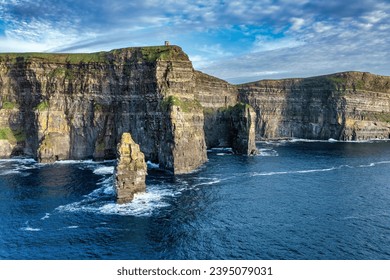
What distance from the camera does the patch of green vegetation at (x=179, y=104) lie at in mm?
106500

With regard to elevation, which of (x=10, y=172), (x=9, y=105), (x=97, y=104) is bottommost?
(x=10, y=172)

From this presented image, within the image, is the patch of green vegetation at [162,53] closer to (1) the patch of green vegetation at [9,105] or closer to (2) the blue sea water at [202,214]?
(2) the blue sea water at [202,214]

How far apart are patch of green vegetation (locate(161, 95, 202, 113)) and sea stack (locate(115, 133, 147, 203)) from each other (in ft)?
97.4

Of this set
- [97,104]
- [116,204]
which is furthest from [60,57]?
[116,204]

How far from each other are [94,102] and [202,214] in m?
77.7

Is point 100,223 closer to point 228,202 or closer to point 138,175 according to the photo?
point 138,175

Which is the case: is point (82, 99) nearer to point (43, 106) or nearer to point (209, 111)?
point (43, 106)

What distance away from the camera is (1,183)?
91.2 m

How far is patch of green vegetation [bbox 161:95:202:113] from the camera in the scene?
106 metres

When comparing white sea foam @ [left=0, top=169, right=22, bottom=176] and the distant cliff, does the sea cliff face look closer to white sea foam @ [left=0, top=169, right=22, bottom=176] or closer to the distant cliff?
the distant cliff

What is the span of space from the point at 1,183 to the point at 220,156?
7790cm

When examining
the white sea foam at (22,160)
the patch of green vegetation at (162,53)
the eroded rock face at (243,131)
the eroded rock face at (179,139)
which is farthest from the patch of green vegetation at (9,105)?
the eroded rock face at (243,131)

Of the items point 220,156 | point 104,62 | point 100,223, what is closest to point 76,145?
point 104,62

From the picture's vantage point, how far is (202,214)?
Answer: 66938mm
